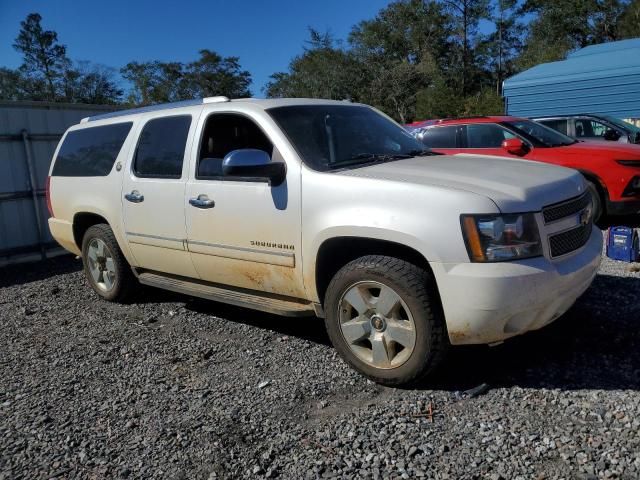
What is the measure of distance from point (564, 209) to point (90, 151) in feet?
14.0

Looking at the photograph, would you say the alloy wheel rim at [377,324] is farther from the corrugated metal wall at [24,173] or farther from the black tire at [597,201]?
the corrugated metal wall at [24,173]

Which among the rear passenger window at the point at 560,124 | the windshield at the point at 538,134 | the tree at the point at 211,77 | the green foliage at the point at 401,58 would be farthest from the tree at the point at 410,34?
the windshield at the point at 538,134

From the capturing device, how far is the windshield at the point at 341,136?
12.6 ft

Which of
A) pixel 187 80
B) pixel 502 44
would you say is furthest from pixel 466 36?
pixel 187 80

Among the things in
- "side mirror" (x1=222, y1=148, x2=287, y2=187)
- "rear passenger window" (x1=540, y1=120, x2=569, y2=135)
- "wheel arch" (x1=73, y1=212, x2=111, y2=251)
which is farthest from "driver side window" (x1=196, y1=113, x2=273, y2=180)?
"rear passenger window" (x1=540, y1=120, x2=569, y2=135)

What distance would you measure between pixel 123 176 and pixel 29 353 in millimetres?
1629

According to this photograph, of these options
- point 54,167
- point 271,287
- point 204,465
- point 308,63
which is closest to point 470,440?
point 204,465

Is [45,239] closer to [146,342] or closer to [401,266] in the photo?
[146,342]

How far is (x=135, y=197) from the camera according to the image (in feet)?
15.6

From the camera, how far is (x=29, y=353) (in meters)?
4.44

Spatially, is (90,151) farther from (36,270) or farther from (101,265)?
(36,270)

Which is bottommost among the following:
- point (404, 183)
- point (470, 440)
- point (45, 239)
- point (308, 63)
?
point (470, 440)

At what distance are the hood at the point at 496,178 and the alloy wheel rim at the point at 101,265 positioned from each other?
2.95 meters

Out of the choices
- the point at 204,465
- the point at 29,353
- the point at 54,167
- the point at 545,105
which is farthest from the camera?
the point at 545,105
